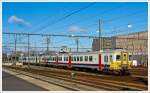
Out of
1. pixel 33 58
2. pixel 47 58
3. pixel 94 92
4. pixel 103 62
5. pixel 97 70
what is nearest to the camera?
pixel 94 92

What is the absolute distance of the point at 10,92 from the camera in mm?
18234

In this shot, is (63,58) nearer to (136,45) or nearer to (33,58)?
(33,58)

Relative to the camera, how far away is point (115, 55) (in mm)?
36781

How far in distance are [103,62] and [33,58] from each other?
5021cm

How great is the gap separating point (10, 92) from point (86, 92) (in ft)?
13.2

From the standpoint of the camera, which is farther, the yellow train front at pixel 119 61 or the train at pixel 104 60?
the train at pixel 104 60

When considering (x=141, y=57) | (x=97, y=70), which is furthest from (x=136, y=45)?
(x=97, y=70)

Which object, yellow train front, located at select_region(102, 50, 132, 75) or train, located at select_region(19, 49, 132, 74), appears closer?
yellow train front, located at select_region(102, 50, 132, 75)

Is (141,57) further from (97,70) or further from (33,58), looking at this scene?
(97,70)

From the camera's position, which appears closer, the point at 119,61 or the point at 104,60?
the point at 119,61

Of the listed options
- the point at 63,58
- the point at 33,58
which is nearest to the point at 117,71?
the point at 63,58

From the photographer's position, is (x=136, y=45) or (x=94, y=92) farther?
(x=136, y=45)

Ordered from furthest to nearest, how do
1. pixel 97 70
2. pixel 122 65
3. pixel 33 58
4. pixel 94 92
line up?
pixel 33 58
pixel 97 70
pixel 122 65
pixel 94 92

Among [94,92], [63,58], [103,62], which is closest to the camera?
[94,92]
